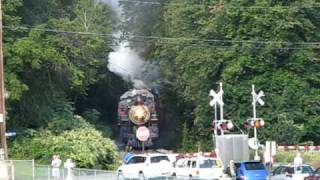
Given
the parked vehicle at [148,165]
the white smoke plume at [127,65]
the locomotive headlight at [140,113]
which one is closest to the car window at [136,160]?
the parked vehicle at [148,165]

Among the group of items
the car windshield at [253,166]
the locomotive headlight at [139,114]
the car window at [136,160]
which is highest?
the locomotive headlight at [139,114]

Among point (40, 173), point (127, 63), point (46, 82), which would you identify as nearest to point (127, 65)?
point (127, 63)

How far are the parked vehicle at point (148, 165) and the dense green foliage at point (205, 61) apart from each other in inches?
256

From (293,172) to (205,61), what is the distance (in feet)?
82.8

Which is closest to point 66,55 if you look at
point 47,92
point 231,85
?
point 47,92

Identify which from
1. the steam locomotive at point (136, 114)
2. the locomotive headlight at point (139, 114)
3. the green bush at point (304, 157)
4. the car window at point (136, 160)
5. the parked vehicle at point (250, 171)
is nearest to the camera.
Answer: the parked vehicle at point (250, 171)

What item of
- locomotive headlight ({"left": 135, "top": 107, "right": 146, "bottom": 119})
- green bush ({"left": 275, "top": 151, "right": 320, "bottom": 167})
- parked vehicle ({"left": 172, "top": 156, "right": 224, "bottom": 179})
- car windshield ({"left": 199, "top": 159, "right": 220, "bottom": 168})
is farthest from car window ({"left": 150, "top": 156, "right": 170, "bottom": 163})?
locomotive headlight ({"left": 135, "top": 107, "right": 146, "bottom": 119})

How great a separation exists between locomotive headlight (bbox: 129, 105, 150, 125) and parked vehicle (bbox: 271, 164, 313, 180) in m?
41.6

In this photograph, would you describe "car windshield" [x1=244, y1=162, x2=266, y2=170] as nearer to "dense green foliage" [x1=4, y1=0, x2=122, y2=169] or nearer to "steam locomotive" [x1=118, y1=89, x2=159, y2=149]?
"dense green foliage" [x1=4, y1=0, x2=122, y2=169]

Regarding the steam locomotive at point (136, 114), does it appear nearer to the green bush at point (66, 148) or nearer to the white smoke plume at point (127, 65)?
the white smoke plume at point (127, 65)

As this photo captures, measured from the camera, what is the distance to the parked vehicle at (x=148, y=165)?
138ft

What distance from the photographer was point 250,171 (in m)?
37.8

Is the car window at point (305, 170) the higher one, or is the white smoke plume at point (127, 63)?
the white smoke plume at point (127, 63)

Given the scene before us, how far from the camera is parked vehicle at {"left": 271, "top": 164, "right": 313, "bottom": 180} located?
34.4 m
